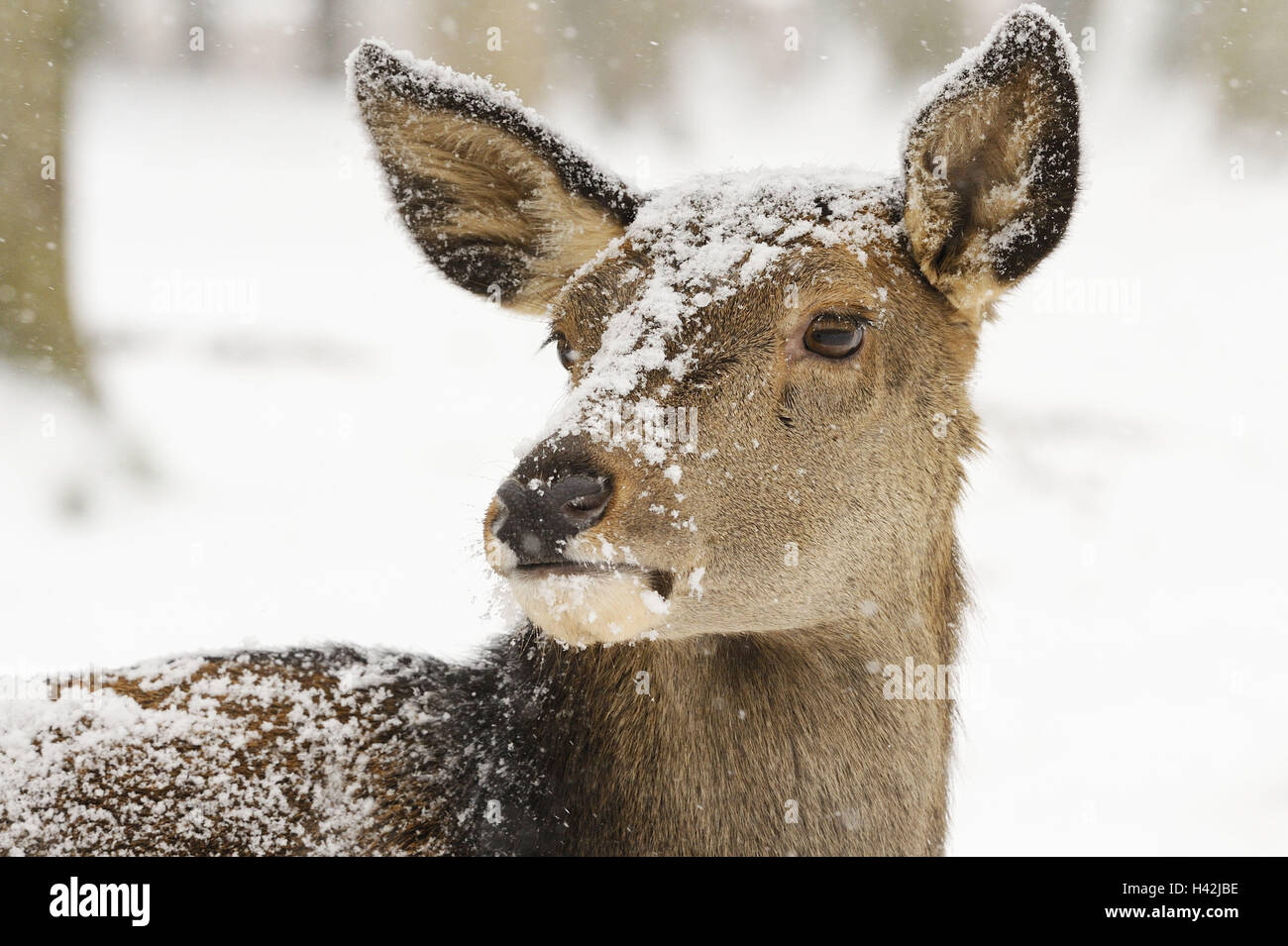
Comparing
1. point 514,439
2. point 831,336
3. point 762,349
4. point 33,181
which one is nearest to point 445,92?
point 762,349

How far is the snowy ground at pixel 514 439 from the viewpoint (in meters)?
7.68

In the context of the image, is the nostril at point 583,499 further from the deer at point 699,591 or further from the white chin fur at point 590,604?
the white chin fur at point 590,604

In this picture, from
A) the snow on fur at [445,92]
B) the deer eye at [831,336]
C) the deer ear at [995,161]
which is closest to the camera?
the deer ear at [995,161]

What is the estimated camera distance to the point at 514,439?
26.1 feet

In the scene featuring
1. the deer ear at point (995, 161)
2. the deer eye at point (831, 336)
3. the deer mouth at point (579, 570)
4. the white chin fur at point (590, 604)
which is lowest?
the white chin fur at point (590, 604)

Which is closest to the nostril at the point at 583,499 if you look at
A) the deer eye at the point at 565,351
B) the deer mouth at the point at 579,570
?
the deer mouth at the point at 579,570

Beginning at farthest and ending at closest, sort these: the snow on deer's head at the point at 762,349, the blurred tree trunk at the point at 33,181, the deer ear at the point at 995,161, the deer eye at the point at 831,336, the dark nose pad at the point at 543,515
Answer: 1. the blurred tree trunk at the point at 33,181
2. the deer eye at the point at 831,336
3. the deer ear at the point at 995,161
4. the snow on deer's head at the point at 762,349
5. the dark nose pad at the point at 543,515

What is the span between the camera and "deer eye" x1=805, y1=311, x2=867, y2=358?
3215 millimetres

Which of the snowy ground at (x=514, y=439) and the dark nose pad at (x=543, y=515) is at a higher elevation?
the snowy ground at (x=514, y=439)

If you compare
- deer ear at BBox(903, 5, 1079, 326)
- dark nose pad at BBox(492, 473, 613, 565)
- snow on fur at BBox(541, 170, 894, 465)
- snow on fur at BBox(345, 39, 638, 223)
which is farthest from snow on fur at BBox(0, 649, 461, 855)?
deer ear at BBox(903, 5, 1079, 326)

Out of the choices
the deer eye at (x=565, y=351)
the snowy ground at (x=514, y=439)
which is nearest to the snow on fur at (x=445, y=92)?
the deer eye at (x=565, y=351)

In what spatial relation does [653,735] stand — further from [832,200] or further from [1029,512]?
[1029,512]

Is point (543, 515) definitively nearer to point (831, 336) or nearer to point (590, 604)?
point (590, 604)

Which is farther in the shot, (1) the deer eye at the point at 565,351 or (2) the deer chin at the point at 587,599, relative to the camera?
(1) the deer eye at the point at 565,351
